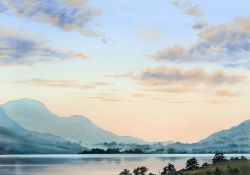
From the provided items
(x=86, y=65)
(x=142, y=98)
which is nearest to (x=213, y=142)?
(x=142, y=98)

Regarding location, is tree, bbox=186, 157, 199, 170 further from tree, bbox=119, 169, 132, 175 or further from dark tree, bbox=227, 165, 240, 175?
tree, bbox=119, 169, 132, 175

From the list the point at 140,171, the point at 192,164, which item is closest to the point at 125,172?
the point at 140,171

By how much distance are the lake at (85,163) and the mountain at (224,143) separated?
4 centimetres

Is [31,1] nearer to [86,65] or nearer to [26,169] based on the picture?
[86,65]

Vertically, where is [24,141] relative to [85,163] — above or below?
above

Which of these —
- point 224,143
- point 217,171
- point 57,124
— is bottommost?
point 217,171

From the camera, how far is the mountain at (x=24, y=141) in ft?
10.5

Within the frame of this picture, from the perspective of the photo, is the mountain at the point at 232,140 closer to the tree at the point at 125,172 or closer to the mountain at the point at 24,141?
the tree at the point at 125,172

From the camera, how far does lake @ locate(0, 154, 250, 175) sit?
10.3 feet

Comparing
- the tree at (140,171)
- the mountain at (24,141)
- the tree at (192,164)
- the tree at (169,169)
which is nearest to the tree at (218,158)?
the tree at (192,164)

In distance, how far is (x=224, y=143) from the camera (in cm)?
320

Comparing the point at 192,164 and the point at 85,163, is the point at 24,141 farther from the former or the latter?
the point at 192,164

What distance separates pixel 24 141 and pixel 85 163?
421 millimetres

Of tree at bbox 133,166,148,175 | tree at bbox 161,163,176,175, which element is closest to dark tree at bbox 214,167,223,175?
tree at bbox 161,163,176,175
